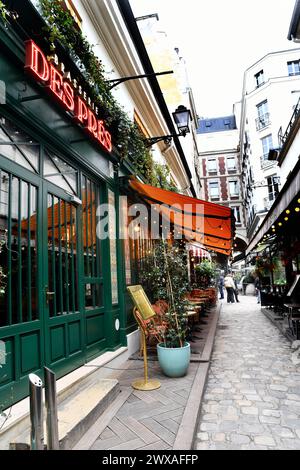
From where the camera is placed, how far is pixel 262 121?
28.6 meters

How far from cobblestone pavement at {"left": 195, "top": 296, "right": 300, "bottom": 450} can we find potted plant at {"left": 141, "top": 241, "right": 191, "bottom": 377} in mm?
631

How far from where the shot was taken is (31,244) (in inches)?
150

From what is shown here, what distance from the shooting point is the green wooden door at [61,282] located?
157 inches

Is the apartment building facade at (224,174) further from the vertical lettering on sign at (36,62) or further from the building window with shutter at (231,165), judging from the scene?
the vertical lettering on sign at (36,62)

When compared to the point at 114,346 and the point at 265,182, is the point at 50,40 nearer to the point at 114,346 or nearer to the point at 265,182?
the point at 114,346

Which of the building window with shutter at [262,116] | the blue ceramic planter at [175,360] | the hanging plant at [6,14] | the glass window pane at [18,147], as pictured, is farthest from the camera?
the building window with shutter at [262,116]

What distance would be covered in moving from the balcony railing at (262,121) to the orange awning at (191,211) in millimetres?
22284

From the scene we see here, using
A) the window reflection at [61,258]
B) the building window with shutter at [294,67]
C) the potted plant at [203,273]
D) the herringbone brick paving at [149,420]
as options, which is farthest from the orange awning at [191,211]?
the building window with shutter at [294,67]

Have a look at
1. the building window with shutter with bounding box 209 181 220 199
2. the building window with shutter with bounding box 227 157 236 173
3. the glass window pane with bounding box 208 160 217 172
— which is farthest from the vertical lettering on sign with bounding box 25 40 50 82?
the building window with shutter with bounding box 227 157 236 173

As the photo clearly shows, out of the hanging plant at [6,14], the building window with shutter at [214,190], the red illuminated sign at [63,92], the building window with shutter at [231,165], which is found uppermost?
the building window with shutter at [231,165]

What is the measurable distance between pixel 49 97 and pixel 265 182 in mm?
26323

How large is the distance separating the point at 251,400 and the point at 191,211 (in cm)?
465

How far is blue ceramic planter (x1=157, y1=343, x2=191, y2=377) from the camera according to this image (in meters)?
4.76

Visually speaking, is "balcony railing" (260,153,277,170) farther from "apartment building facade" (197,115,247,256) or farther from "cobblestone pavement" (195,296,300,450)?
"cobblestone pavement" (195,296,300,450)
